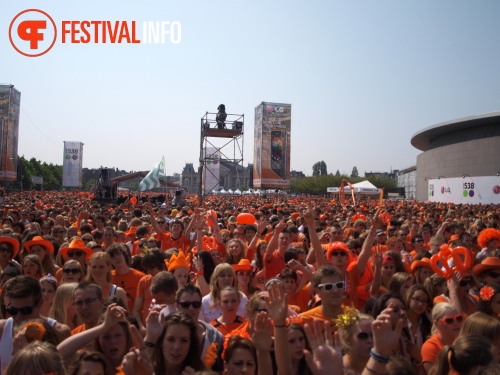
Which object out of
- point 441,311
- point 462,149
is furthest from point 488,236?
point 462,149

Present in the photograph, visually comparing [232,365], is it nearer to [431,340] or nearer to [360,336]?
[360,336]

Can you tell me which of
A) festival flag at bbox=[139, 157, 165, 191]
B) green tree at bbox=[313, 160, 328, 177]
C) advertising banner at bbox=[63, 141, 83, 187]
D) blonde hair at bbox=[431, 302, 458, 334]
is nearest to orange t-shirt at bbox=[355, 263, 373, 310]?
blonde hair at bbox=[431, 302, 458, 334]

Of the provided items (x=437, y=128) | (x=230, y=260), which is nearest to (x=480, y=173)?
(x=437, y=128)

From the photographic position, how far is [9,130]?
3559 cm

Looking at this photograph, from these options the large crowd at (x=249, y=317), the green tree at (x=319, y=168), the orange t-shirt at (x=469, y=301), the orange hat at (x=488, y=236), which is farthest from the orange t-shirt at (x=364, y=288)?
the green tree at (x=319, y=168)

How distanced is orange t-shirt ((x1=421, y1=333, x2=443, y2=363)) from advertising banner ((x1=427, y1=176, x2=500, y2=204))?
3700 centimetres

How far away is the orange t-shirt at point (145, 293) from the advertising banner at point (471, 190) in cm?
3675

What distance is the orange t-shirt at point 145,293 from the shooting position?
504cm

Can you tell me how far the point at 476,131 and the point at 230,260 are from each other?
50.7 meters

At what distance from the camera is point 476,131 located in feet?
168

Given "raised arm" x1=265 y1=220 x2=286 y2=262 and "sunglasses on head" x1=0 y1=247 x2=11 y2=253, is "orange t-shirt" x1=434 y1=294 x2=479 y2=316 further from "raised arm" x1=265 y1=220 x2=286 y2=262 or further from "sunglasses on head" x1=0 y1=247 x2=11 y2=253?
"sunglasses on head" x1=0 y1=247 x2=11 y2=253

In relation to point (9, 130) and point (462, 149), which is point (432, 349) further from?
point (462, 149)

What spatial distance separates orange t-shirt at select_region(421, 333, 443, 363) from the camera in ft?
11.6

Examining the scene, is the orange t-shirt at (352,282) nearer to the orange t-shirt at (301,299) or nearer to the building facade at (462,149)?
the orange t-shirt at (301,299)
